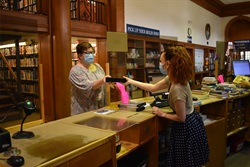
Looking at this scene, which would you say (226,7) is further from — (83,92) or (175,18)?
(83,92)

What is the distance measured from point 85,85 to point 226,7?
29.9 ft

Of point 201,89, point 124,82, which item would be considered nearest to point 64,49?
point 124,82

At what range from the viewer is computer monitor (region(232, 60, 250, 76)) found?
4410 mm

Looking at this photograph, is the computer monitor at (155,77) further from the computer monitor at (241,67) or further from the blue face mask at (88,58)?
the computer monitor at (241,67)

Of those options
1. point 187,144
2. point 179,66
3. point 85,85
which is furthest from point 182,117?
point 85,85

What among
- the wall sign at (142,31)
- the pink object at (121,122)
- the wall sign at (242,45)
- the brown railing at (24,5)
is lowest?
the pink object at (121,122)

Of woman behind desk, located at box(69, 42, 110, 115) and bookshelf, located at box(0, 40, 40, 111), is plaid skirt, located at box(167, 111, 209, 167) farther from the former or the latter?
bookshelf, located at box(0, 40, 40, 111)

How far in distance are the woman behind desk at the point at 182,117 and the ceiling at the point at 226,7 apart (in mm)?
7149

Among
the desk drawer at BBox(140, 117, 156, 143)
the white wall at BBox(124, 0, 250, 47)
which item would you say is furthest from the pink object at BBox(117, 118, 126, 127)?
the white wall at BBox(124, 0, 250, 47)

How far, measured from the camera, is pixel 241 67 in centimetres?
442

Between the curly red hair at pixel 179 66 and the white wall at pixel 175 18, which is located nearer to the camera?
the curly red hair at pixel 179 66

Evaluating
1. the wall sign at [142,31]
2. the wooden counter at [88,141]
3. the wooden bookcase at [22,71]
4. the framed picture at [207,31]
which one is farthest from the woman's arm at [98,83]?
the framed picture at [207,31]

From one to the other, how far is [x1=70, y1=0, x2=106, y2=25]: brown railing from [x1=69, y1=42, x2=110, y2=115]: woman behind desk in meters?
2.30

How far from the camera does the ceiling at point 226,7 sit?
28.6 ft
